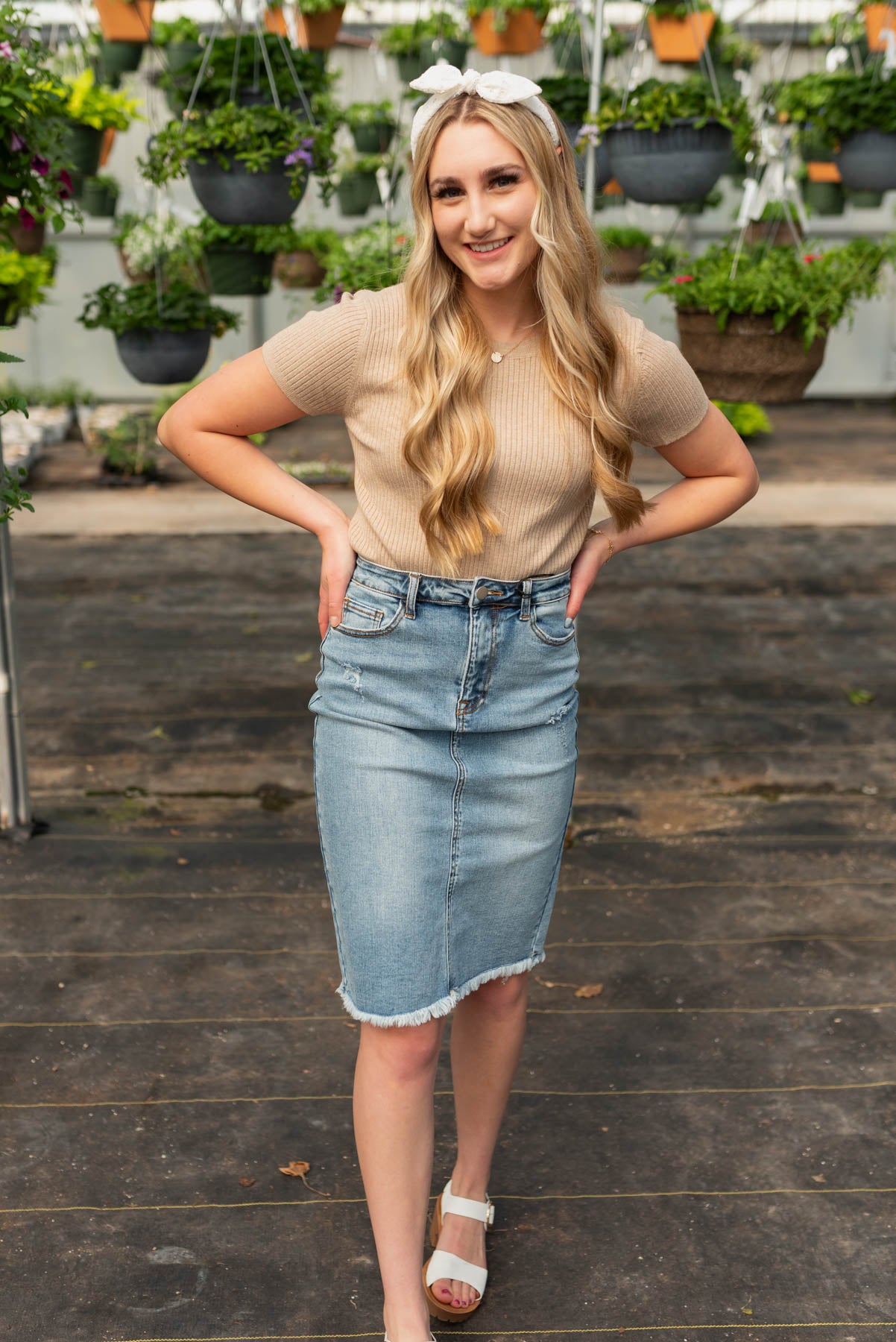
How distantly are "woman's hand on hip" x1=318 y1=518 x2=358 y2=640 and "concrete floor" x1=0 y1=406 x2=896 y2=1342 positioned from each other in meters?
0.98

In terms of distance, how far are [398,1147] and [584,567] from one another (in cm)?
76

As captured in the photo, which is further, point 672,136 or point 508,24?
point 508,24

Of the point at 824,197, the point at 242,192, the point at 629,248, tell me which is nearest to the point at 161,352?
the point at 242,192

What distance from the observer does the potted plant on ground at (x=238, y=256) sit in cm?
510

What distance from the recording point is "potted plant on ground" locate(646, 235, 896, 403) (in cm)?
378

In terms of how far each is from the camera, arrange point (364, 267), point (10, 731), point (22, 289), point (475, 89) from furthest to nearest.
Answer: point (22, 289)
point (364, 267)
point (10, 731)
point (475, 89)

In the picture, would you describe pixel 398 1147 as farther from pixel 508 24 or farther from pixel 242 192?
pixel 508 24

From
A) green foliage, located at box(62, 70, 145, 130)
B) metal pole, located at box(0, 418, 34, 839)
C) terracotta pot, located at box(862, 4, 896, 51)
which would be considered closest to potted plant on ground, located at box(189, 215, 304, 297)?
green foliage, located at box(62, 70, 145, 130)

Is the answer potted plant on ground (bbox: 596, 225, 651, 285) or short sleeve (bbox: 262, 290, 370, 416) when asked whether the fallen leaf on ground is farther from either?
Answer: potted plant on ground (bbox: 596, 225, 651, 285)

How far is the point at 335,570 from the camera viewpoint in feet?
5.51

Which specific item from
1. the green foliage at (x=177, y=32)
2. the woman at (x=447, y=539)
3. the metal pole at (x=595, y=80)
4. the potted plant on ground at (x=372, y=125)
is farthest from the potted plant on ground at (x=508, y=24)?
the woman at (x=447, y=539)

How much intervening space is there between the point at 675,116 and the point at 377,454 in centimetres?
257

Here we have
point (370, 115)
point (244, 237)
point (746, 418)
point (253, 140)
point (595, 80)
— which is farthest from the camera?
point (746, 418)

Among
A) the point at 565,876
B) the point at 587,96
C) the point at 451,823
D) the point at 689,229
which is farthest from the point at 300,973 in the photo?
the point at 689,229
